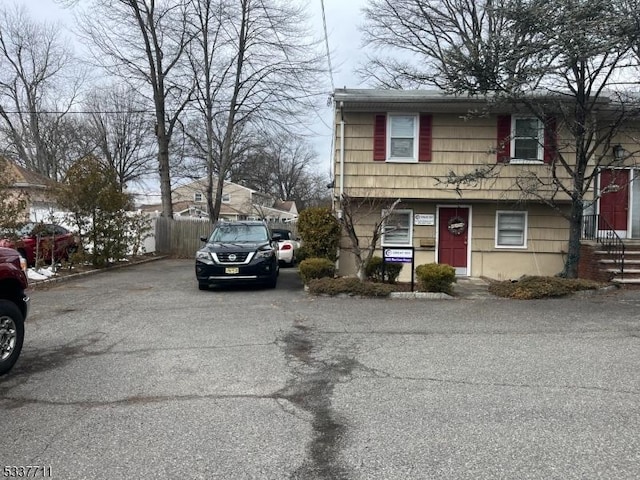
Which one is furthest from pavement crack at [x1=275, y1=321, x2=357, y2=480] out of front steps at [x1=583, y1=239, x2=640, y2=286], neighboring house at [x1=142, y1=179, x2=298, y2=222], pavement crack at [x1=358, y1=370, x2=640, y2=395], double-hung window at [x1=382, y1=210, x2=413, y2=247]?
neighboring house at [x1=142, y1=179, x2=298, y2=222]

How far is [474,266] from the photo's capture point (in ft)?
49.4

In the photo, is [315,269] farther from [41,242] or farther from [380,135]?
[41,242]

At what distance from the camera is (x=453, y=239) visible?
1512 cm

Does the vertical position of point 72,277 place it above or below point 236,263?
below

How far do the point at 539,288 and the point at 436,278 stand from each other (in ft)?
7.06

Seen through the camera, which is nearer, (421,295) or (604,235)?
(421,295)

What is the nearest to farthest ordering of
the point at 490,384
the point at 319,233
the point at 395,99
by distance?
the point at 490,384 → the point at 319,233 → the point at 395,99

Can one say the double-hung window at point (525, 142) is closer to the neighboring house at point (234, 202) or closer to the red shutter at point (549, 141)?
the red shutter at point (549, 141)

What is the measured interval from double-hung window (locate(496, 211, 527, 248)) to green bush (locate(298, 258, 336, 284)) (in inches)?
224

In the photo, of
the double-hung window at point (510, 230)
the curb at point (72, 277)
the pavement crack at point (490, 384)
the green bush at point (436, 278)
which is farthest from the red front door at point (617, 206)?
the curb at point (72, 277)

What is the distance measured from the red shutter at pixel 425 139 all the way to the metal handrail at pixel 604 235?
496 centimetres

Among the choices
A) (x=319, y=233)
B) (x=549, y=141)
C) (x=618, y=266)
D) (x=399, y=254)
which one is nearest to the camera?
(x=399, y=254)

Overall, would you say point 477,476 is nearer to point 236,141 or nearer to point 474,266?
point 474,266

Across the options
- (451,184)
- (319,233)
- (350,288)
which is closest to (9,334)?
(350,288)
